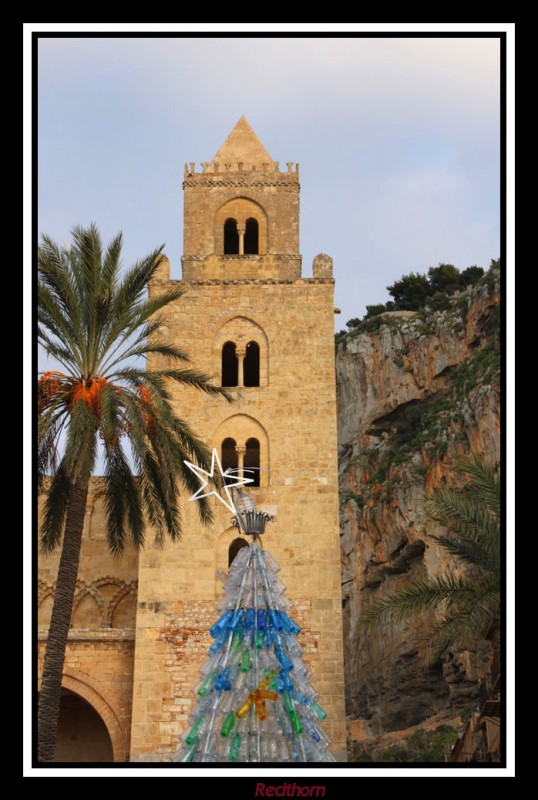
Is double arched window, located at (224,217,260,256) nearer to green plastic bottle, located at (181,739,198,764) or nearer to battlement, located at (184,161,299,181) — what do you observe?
battlement, located at (184,161,299,181)

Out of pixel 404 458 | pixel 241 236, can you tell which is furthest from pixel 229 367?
pixel 404 458

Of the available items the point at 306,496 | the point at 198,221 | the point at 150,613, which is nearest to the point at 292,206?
the point at 198,221

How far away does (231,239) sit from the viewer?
95.8 ft

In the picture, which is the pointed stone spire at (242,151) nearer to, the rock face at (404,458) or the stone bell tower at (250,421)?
the stone bell tower at (250,421)

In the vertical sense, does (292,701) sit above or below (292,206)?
below

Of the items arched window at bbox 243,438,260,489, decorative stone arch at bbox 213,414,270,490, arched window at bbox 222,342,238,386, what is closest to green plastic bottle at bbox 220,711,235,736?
decorative stone arch at bbox 213,414,270,490

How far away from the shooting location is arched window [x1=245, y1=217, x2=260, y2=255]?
28922 millimetres

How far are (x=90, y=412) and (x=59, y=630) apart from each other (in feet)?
10.8

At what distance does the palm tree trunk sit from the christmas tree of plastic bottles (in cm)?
202

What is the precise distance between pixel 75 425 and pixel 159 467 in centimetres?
217
